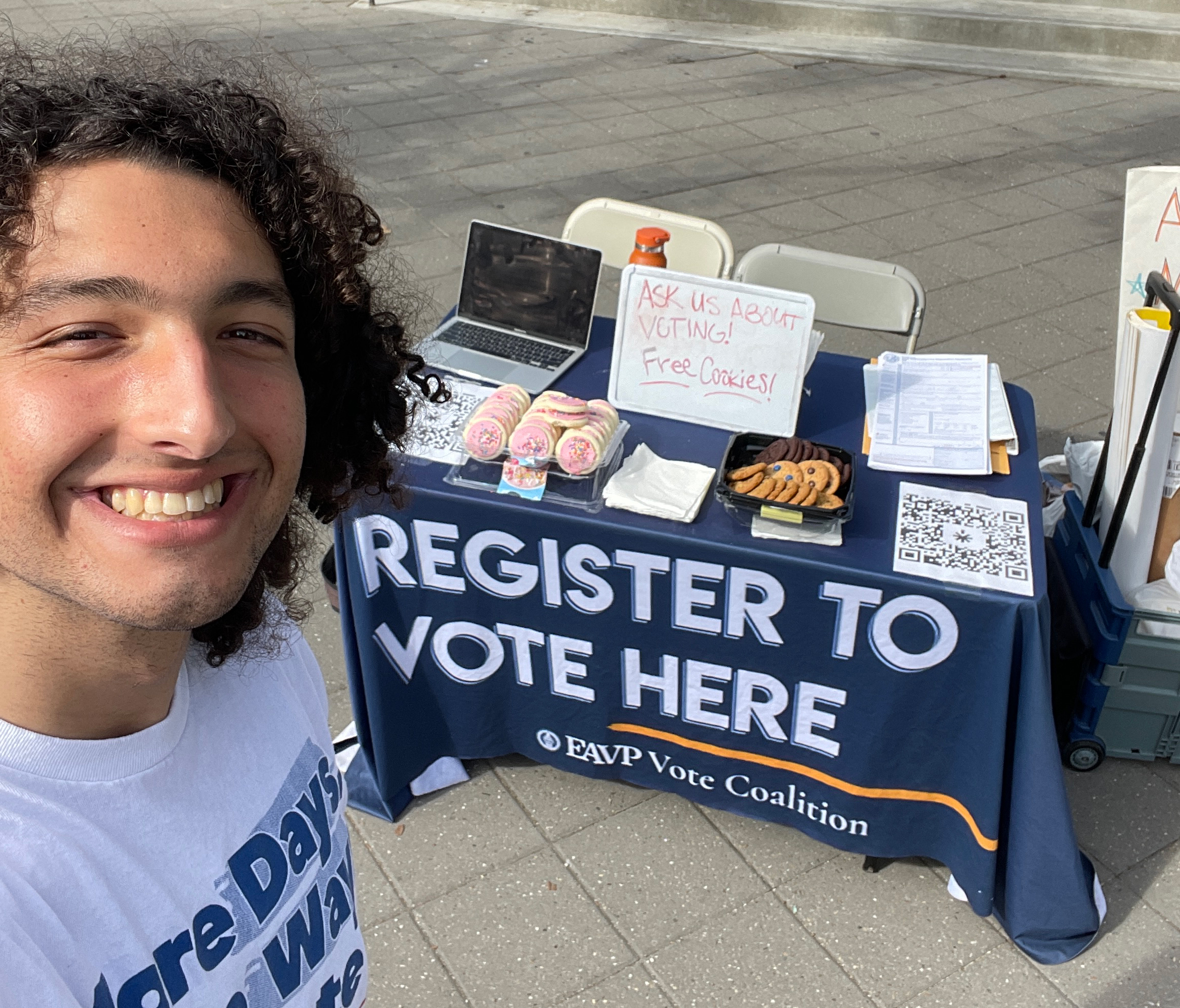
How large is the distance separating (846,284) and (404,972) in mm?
2361

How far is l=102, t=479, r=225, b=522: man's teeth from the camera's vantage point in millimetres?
895

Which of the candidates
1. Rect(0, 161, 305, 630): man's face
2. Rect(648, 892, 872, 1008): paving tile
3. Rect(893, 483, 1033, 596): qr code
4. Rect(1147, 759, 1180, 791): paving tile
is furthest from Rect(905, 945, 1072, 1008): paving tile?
Rect(0, 161, 305, 630): man's face

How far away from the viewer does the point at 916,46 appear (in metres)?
8.62

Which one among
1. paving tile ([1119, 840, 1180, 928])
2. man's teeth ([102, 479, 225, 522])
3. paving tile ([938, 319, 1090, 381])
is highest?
man's teeth ([102, 479, 225, 522])

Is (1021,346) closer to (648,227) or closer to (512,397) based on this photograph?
(648,227)

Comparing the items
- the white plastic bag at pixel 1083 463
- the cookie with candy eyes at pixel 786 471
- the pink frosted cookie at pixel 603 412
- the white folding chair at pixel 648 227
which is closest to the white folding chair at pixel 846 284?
the white folding chair at pixel 648 227

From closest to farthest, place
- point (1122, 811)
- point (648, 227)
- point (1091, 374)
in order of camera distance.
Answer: point (1122, 811), point (648, 227), point (1091, 374)

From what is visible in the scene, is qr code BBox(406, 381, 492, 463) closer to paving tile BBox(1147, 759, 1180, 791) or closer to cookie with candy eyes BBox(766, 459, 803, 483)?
cookie with candy eyes BBox(766, 459, 803, 483)

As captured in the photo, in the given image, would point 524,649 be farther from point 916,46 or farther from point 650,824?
point 916,46

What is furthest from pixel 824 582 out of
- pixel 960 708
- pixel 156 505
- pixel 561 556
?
pixel 156 505

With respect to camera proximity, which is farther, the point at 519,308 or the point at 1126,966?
the point at 519,308

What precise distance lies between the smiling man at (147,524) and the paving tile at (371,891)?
1414 mm

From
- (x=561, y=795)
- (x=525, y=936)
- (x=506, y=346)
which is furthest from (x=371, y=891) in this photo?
(x=506, y=346)

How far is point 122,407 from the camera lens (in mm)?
895
